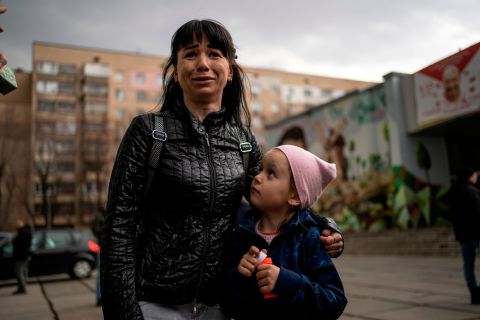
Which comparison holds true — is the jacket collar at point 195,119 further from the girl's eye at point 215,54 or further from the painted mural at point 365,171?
the painted mural at point 365,171

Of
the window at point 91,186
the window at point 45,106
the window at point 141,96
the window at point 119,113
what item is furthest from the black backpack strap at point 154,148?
the window at point 141,96

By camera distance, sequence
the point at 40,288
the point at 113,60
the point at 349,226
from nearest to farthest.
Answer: the point at 40,288 < the point at 349,226 < the point at 113,60

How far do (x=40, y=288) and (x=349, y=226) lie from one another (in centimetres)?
1220

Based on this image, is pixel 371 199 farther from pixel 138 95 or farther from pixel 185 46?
pixel 138 95

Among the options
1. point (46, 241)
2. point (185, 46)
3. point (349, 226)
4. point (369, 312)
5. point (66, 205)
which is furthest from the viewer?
point (66, 205)

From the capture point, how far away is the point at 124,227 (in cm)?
162

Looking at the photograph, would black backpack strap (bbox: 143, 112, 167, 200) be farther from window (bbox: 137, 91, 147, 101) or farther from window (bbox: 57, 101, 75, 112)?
window (bbox: 137, 91, 147, 101)

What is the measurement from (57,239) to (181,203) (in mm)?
12850

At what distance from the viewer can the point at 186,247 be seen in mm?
1700

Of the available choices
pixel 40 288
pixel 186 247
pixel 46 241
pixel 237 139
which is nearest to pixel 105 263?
pixel 186 247

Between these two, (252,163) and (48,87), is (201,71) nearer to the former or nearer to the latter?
(252,163)

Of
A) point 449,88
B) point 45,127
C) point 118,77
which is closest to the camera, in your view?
point 449,88

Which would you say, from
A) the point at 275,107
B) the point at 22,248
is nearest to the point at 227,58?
the point at 22,248

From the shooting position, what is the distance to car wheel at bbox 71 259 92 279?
12.9 m
